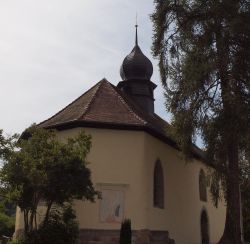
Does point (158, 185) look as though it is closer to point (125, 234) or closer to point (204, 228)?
point (125, 234)

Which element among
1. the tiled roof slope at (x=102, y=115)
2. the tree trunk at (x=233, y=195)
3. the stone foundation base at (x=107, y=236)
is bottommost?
the stone foundation base at (x=107, y=236)

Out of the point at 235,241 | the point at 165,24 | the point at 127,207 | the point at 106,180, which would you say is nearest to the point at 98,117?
the point at 106,180

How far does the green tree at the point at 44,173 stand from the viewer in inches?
510

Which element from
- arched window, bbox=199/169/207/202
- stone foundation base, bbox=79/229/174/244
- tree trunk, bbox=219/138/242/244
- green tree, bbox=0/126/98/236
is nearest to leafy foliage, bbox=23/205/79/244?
green tree, bbox=0/126/98/236

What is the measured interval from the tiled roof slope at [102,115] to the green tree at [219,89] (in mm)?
1600

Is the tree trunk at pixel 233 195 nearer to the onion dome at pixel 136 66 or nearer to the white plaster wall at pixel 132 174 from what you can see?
the white plaster wall at pixel 132 174

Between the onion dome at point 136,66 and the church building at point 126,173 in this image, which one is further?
the onion dome at point 136,66

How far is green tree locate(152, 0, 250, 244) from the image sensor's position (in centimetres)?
1517

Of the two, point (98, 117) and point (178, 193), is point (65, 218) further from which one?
point (178, 193)

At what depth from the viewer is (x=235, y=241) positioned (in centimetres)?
1570

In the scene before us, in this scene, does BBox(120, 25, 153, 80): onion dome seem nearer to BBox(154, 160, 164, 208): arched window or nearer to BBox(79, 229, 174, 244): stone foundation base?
BBox(154, 160, 164, 208): arched window

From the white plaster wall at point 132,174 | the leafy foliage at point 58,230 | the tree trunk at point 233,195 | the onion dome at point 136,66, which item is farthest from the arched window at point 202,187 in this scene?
the leafy foliage at point 58,230

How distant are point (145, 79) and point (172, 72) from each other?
6.78 meters

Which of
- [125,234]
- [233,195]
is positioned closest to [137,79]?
[233,195]
